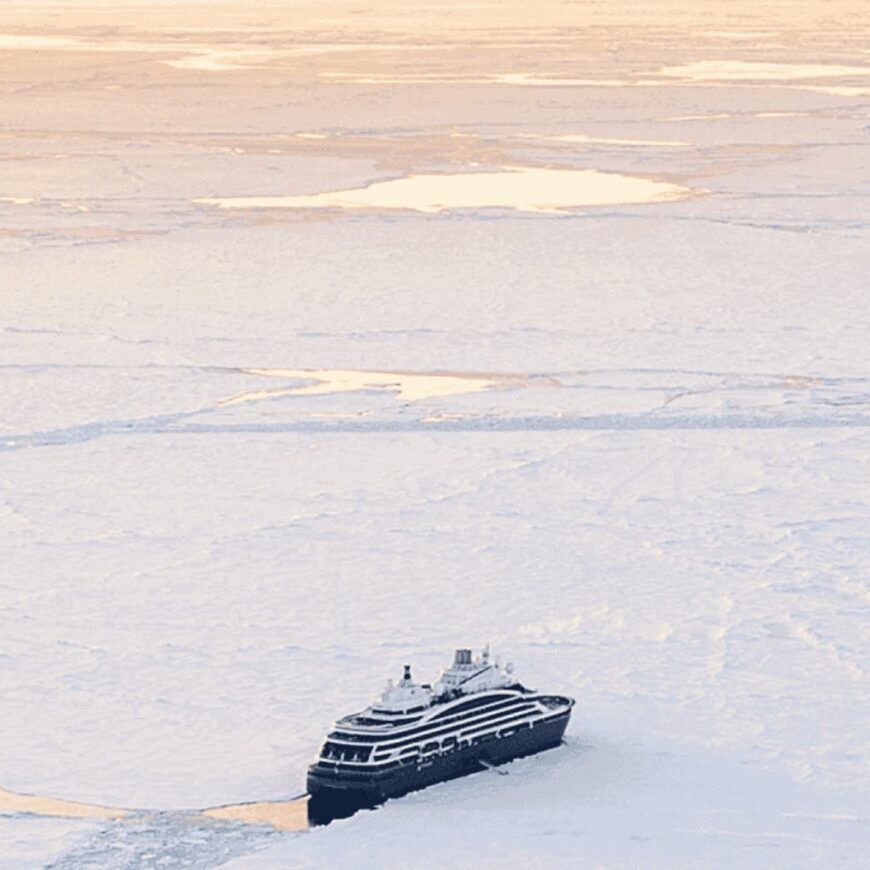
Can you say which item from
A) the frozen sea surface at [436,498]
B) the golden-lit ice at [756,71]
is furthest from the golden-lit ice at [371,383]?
the golden-lit ice at [756,71]

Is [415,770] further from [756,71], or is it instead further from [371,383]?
[756,71]

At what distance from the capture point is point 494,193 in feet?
60.0

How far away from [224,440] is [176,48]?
2715 cm

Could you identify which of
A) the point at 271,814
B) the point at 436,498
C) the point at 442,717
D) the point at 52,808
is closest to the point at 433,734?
the point at 442,717

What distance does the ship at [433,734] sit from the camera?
572 centimetres

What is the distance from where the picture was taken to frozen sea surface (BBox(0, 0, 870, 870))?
Result: 5762 mm

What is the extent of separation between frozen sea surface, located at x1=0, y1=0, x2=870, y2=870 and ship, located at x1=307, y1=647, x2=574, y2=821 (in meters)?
0.07

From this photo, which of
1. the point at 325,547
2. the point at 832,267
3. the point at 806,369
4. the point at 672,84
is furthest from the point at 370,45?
the point at 325,547

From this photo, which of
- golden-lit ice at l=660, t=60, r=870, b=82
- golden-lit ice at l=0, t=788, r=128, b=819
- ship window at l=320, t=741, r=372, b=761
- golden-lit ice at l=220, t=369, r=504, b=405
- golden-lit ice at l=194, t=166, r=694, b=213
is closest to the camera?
golden-lit ice at l=0, t=788, r=128, b=819

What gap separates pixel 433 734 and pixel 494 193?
12705 millimetres

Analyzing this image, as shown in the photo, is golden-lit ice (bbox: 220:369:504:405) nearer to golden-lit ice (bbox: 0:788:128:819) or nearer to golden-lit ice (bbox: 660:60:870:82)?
golden-lit ice (bbox: 0:788:128:819)

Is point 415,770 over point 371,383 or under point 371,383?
under

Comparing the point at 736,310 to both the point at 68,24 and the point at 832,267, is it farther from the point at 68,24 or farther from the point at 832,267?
the point at 68,24

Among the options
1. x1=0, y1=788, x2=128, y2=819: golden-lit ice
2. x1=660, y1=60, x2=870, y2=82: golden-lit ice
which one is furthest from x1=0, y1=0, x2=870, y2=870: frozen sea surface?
x1=660, y1=60, x2=870, y2=82: golden-lit ice
